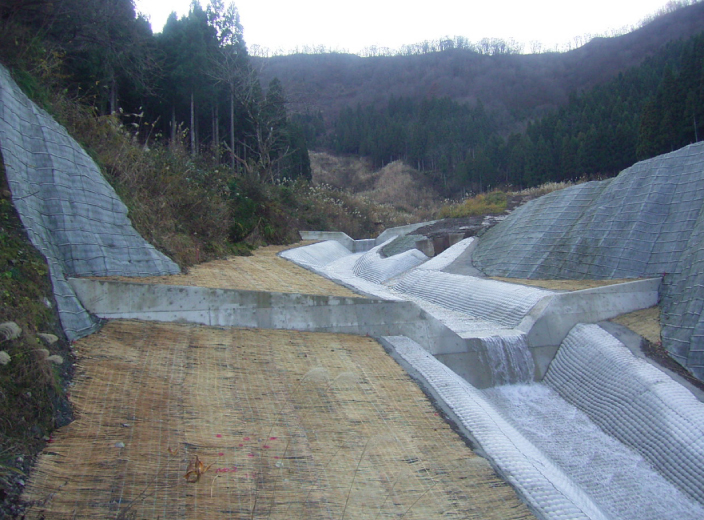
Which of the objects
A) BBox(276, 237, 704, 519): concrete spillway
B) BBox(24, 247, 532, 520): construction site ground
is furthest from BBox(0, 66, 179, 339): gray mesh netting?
BBox(276, 237, 704, 519): concrete spillway

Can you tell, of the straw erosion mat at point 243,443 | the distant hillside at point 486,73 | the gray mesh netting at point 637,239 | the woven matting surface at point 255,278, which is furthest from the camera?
the distant hillside at point 486,73

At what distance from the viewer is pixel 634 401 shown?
6.02 meters

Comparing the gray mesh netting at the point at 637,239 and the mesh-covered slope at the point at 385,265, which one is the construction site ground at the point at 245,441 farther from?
the mesh-covered slope at the point at 385,265

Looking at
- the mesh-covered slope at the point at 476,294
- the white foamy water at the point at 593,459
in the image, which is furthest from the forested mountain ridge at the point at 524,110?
the white foamy water at the point at 593,459

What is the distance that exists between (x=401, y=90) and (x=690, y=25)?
42.7m

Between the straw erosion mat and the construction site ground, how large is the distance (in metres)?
0.01

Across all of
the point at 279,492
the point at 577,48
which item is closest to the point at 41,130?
the point at 279,492

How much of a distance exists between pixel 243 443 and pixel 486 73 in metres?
97.9

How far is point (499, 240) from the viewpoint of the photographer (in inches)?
524

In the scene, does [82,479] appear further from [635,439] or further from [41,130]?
[635,439]

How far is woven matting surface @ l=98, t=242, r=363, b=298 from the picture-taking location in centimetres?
729

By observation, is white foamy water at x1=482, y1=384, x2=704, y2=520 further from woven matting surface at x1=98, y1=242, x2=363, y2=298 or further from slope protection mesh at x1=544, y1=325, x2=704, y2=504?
woven matting surface at x1=98, y1=242, x2=363, y2=298

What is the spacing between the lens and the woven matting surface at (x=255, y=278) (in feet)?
23.9

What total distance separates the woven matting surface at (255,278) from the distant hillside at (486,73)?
62.0 metres
